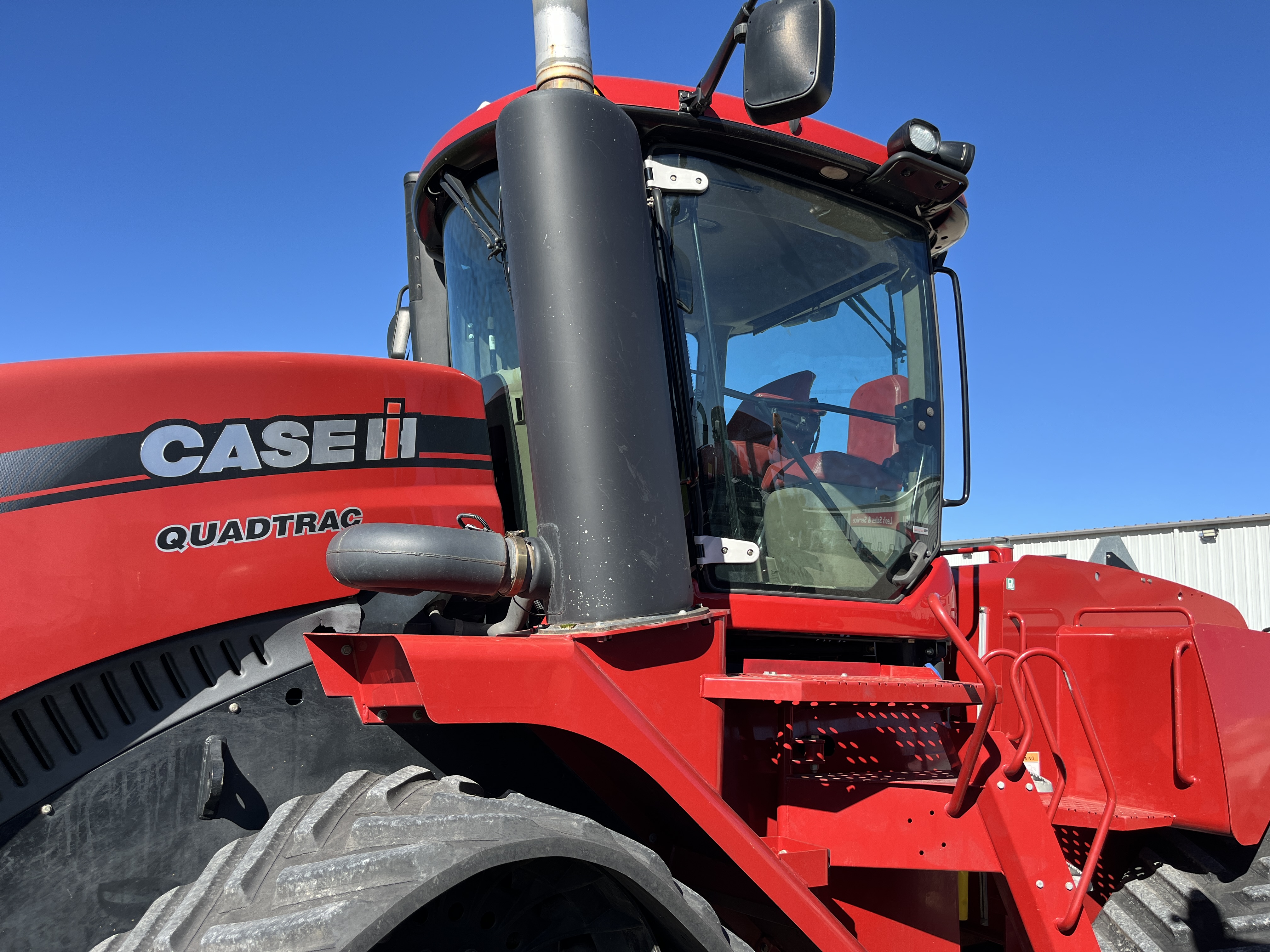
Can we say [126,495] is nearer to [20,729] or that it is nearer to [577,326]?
[20,729]

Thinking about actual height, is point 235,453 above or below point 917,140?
below

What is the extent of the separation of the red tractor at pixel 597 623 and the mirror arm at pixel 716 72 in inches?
0.4

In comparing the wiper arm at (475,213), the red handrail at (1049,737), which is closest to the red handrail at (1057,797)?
the red handrail at (1049,737)

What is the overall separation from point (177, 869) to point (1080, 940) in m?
2.10

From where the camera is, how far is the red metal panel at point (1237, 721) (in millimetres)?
2721

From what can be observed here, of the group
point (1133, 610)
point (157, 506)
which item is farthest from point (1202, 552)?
point (157, 506)

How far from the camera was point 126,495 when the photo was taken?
172 centimetres

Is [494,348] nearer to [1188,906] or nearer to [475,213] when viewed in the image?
[475,213]

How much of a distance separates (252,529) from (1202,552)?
19.3m

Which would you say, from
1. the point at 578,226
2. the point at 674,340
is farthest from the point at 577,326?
the point at 674,340

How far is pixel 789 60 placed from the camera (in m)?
1.93

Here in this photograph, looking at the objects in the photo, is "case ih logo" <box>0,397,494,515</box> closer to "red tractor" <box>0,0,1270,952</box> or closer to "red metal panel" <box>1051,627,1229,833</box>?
"red tractor" <box>0,0,1270,952</box>

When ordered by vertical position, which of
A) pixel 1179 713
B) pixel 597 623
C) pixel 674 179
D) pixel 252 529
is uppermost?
pixel 674 179

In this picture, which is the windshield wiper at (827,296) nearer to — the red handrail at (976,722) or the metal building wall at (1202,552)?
the red handrail at (976,722)
